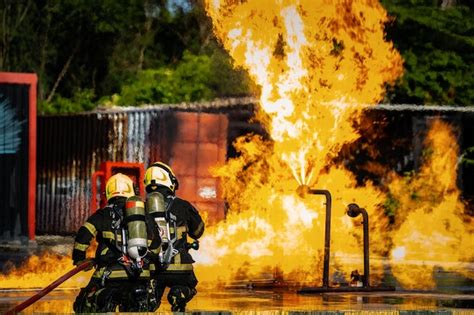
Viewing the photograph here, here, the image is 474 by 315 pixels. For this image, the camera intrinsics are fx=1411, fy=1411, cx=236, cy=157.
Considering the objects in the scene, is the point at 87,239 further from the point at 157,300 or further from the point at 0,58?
the point at 0,58

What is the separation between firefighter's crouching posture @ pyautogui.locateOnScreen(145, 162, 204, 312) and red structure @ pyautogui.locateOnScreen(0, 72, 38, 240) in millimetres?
14870

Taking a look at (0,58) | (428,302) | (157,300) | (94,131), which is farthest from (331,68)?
(0,58)

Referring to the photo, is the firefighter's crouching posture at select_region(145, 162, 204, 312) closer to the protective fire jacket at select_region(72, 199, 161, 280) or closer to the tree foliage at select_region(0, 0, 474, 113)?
the protective fire jacket at select_region(72, 199, 161, 280)

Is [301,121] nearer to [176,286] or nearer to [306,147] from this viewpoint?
[306,147]

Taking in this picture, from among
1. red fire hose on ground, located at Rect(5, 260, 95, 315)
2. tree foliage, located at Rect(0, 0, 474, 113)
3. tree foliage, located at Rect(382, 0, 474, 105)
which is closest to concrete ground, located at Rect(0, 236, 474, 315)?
red fire hose on ground, located at Rect(5, 260, 95, 315)

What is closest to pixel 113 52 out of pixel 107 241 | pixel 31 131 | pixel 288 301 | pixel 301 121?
pixel 31 131

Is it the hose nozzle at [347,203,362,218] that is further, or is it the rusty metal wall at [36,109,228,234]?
the rusty metal wall at [36,109,228,234]

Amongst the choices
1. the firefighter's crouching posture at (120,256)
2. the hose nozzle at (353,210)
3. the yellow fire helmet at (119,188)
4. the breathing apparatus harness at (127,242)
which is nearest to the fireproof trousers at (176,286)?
the firefighter's crouching posture at (120,256)

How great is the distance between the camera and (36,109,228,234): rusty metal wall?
100 ft

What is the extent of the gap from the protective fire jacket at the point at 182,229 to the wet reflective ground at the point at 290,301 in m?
1.43

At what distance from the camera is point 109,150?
31781 millimetres

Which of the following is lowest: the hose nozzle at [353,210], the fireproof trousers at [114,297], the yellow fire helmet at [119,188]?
the fireproof trousers at [114,297]

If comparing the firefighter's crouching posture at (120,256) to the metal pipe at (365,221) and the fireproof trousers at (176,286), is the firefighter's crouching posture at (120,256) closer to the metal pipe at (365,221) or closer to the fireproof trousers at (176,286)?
the fireproof trousers at (176,286)

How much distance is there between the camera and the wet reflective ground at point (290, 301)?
53.2 ft
